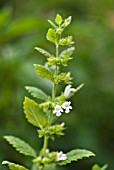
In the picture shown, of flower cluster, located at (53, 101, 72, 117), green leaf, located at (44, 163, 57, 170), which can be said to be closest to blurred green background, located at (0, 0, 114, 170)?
green leaf, located at (44, 163, 57, 170)

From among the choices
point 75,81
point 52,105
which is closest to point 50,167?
point 52,105

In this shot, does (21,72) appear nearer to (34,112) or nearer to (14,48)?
(14,48)

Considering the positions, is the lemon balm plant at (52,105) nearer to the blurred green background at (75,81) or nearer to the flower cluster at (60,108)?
the flower cluster at (60,108)

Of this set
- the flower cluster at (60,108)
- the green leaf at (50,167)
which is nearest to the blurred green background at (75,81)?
the green leaf at (50,167)

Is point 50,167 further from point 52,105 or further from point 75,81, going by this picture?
point 75,81

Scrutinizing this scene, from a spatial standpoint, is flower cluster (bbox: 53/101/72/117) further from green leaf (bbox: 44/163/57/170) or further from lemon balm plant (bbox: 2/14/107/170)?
green leaf (bbox: 44/163/57/170)
